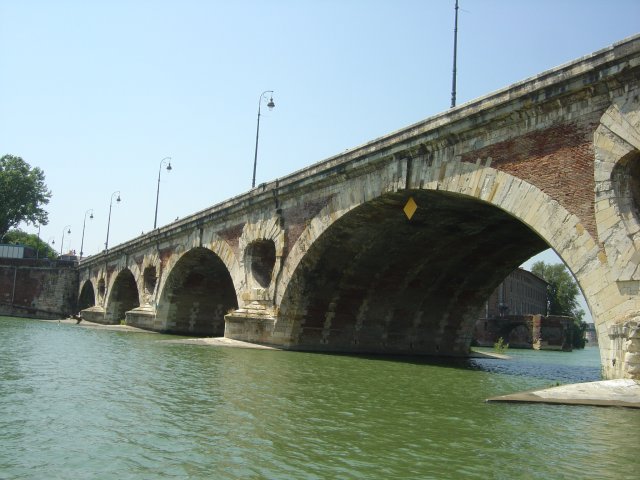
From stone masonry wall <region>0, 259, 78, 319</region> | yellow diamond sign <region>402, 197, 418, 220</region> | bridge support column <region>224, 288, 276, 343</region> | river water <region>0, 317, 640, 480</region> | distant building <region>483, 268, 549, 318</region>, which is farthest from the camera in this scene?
distant building <region>483, 268, 549, 318</region>

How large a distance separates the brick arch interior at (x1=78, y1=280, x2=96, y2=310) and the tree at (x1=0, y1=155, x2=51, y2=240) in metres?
19.1

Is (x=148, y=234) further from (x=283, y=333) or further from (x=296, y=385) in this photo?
(x=296, y=385)

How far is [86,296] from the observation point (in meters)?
55.2

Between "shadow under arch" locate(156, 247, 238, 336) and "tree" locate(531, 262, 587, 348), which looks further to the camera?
"tree" locate(531, 262, 587, 348)

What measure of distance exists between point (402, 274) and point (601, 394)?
12.1 metres

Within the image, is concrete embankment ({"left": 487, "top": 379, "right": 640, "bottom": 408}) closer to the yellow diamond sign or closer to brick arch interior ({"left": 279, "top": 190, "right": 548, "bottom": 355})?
brick arch interior ({"left": 279, "top": 190, "right": 548, "bottom": 355})

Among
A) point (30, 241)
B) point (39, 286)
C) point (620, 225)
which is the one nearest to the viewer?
point (620, 225)

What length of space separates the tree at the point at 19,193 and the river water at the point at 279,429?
6124 cm

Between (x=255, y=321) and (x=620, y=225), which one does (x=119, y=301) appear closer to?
(x=255, y=321)

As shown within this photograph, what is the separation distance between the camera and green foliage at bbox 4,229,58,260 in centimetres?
8797

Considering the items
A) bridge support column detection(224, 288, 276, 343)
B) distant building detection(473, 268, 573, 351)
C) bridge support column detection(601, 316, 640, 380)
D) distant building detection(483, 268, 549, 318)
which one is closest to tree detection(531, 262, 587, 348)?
distant building detection(483, 268, 549, 318)

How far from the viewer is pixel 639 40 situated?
955 cm

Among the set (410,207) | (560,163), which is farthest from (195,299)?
(560,163)

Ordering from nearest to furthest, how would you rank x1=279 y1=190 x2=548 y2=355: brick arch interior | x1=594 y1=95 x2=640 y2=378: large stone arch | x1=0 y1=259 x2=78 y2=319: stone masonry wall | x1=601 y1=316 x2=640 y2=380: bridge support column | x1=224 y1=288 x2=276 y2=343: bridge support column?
x1=601 y1=316 x2=640 y2=380: bridge support column, x1=594 y1=95 x2=640 y2=378: large stone arch, x1=279 y1=190 x2=548 y2=355: brick arch interior, x1=224 y1=288 x2=276 y2=343: bridge support column, x1=0 y1=259 x2=78 y2=319: stone masonry wall
